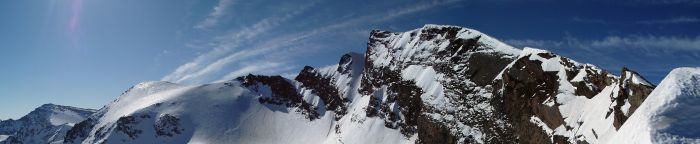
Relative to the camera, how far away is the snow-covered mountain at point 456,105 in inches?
1893

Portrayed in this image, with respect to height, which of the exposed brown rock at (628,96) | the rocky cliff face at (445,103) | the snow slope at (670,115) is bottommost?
the rocky cliff face at (445,103)

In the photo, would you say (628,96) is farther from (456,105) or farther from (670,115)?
(456,105)

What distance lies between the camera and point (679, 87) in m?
19.4

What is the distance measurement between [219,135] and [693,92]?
598ft

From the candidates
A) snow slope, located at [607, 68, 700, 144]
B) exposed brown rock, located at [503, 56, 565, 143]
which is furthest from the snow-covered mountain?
exposed brown rock, located at [503, 56, 565, 143]

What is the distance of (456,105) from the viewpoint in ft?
342

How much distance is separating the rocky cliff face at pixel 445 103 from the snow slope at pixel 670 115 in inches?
1022

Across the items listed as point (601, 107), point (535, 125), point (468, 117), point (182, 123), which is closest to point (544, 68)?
point (535, 125)

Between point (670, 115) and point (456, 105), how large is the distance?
286 feet

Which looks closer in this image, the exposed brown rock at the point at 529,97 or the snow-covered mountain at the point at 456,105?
the snow-covered mountain at the point at 456,105

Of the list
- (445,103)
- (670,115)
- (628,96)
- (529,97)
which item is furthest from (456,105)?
(670,115)

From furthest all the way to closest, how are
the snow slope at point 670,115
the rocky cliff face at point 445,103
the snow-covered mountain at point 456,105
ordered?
the rocky cliff face at point 445,103, the snow-covered mountain at point 456,105, the snow slope at point 670,115

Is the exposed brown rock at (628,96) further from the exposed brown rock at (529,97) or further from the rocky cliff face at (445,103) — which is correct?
the exposed brown rock at (529,97)

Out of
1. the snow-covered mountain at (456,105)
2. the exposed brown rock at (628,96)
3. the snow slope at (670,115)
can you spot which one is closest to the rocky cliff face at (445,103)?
the exposed brown rock at (628,96)
